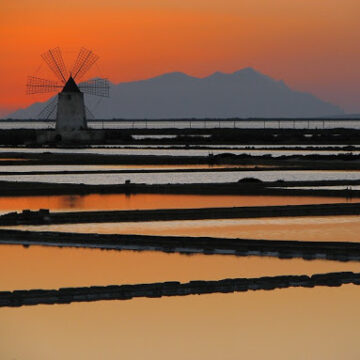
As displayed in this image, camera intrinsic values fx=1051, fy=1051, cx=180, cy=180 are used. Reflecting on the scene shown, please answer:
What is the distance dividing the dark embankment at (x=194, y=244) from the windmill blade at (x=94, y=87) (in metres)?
41.1

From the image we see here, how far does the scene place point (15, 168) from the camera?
98.4ft

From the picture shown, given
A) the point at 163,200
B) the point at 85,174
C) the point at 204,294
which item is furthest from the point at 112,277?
the point at 85,174

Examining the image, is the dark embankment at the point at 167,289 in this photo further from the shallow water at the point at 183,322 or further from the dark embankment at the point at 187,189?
the dark embankment at the point at 187,189

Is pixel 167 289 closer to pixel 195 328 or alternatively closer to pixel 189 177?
pixel 195 328

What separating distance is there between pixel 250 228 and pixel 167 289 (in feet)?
16.6

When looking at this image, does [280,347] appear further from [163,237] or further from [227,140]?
[227,140]

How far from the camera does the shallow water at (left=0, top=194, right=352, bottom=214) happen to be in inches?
724

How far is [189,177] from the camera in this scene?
25.7 m

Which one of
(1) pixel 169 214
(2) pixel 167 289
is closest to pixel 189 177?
(1) pixel 169 214

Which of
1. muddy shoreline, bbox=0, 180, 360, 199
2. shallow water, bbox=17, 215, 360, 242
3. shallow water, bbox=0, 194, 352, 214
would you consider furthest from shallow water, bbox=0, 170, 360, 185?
shallow water, bbox=17, 215, 360, 242

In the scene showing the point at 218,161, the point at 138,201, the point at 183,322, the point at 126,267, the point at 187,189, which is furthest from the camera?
the point at 218,161

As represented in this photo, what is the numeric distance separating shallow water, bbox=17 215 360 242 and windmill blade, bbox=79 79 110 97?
39.0 meters

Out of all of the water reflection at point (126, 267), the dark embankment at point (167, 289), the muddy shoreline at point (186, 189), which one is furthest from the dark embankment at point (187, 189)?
the dark embankment at point (167, 289)

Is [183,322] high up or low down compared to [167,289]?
down
